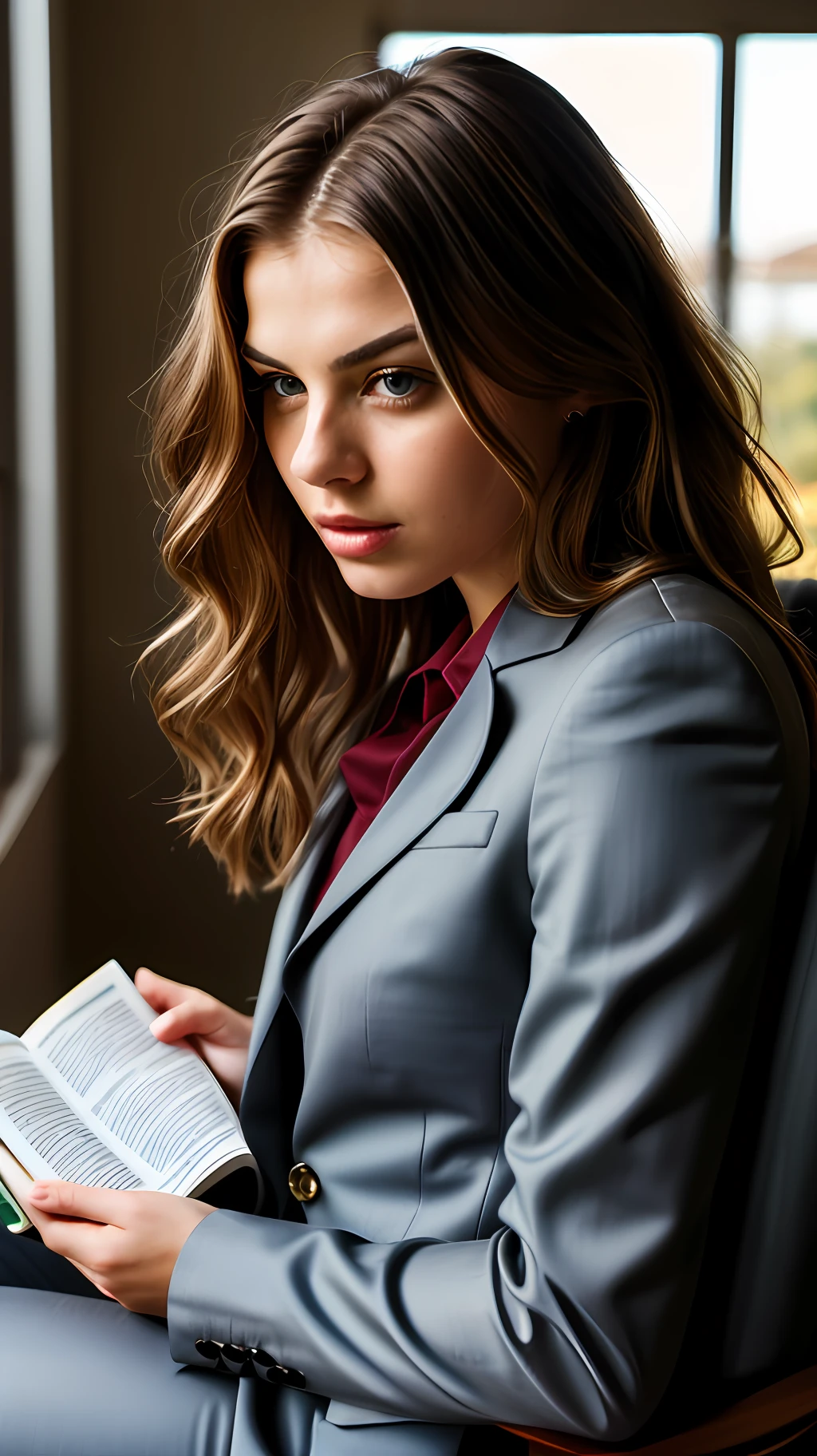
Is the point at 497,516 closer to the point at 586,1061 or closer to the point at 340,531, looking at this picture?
the point at 340,531

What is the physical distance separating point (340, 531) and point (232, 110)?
6.44 ft

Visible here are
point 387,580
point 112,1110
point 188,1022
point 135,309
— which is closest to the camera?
point 387,580

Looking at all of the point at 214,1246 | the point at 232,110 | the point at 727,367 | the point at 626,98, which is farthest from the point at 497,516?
the point at 626,98

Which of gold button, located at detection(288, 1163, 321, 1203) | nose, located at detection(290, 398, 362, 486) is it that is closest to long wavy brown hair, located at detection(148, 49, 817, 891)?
nose, located at detection(290, 398, 362, 486)

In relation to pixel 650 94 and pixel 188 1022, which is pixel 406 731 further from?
pixel 650 94

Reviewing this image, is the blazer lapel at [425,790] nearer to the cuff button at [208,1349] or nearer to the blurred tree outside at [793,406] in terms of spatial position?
the cuff button at [208,1349]

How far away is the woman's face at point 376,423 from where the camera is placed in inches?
32.9

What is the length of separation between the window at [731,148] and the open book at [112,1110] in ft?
7.05

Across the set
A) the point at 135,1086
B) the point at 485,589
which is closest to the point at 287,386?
the point at 485,589

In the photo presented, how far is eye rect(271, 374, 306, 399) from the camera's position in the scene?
96cm

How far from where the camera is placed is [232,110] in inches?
98.8

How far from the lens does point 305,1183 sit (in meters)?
0.95

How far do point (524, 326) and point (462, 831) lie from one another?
1.13ft

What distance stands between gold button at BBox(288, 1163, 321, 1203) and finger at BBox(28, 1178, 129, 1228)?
0.47 ft
